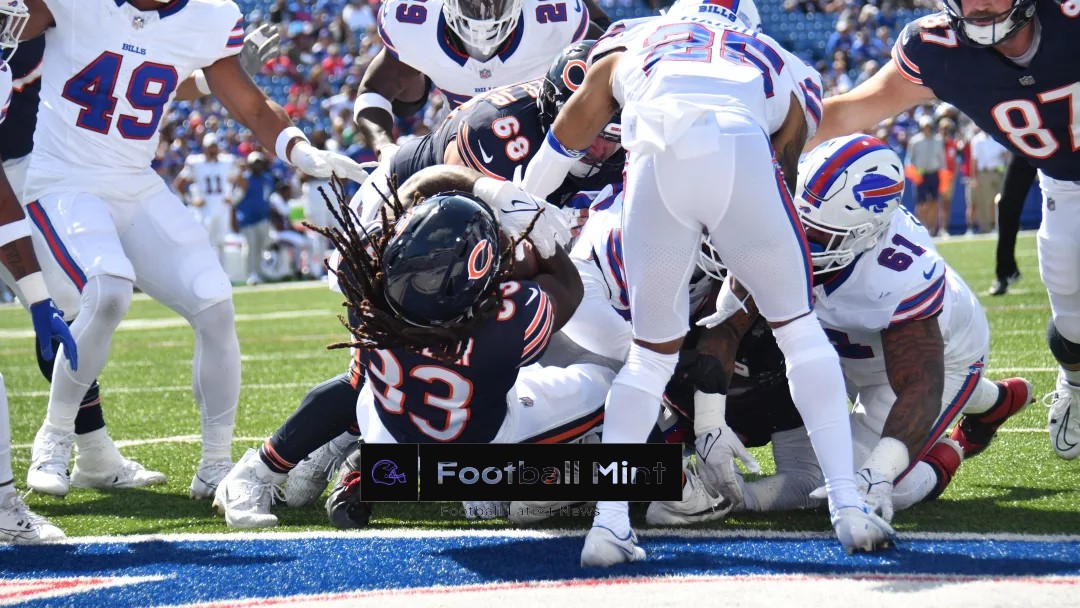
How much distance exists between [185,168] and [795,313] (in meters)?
14.7

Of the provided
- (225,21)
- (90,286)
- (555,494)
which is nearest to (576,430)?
(555,494)

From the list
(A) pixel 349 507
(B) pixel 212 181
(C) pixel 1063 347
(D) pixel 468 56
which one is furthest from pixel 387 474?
(B) pixel 212 181

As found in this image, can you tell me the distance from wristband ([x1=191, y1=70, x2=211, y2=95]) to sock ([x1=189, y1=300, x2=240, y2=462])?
100 centimetres

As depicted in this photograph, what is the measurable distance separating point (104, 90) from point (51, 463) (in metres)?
1.33

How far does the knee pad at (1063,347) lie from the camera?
14.9ft

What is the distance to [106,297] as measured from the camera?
4297 millimetres

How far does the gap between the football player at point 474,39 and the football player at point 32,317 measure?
1.95 meters

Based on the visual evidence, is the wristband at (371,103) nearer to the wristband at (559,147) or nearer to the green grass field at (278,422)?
the green grass field at (278,422)

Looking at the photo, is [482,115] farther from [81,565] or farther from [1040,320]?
[1040,320]

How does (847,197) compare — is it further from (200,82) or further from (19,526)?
(200,82)

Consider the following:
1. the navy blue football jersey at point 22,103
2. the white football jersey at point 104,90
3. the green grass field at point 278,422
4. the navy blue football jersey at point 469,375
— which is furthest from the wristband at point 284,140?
the navy blue football jersey at point 469,375

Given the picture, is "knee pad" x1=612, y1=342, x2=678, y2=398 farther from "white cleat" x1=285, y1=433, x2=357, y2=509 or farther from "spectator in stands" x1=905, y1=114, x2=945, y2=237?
"spectator in stands" x1=905, y1=114, x2=945, y2=237

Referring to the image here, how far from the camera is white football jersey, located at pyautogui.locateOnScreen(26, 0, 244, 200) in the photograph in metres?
4.55

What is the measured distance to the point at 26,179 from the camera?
4.61m
